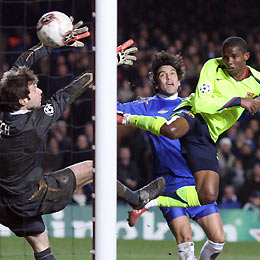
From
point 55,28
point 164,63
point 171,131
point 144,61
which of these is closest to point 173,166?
point 171,131

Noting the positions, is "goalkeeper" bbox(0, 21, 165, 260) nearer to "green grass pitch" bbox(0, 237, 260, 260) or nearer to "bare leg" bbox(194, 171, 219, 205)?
"bare leg" bbox(194, 171, 219, 205)

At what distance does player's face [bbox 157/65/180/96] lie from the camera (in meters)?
6.88

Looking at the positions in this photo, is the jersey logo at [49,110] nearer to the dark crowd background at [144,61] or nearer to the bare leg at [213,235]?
the bare leg at [213,235]

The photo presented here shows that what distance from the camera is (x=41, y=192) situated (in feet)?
18.7

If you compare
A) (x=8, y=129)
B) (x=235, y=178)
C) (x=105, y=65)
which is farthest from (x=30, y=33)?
(x=105, y=65)

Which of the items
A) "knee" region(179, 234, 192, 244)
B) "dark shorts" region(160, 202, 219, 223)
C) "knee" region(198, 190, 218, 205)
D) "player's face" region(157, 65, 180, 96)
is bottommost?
"knee" region(179, 234, 192, 244)

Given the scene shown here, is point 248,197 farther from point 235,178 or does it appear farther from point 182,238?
point 182,238

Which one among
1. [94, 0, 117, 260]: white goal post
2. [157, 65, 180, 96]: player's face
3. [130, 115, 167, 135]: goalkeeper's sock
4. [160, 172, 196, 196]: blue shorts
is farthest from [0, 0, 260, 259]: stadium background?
[94, 0, 117, 260]: white goal post

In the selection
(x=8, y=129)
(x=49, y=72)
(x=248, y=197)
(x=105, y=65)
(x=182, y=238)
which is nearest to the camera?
(x=105, y=65)

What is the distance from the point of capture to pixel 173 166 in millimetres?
6707

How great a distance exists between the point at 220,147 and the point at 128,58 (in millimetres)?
4730

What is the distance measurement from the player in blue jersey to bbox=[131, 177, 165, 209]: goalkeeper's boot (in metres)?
0.17

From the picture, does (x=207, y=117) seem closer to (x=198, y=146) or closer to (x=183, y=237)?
(x=198, y=146)

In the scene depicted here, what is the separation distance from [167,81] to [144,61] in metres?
5.04
